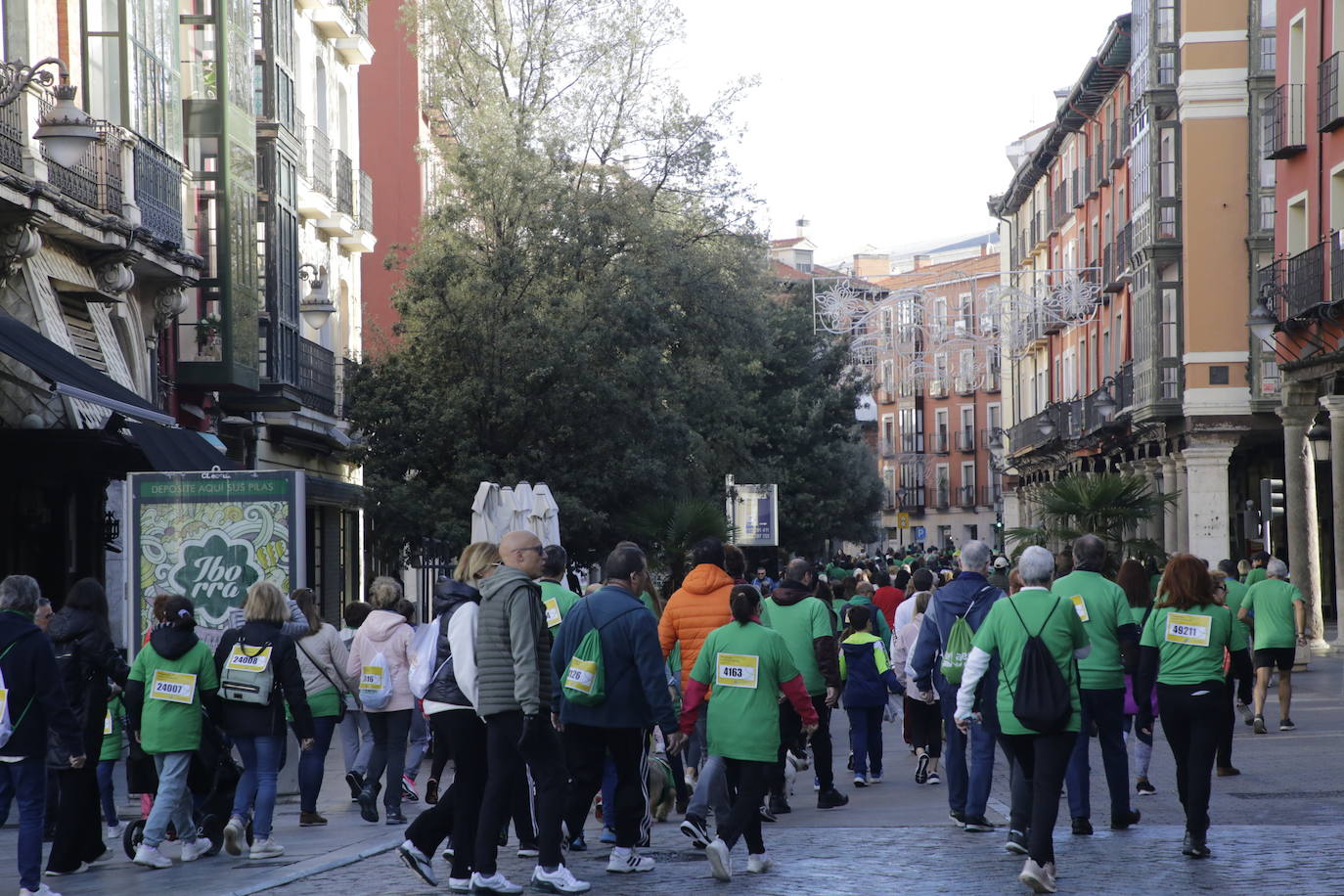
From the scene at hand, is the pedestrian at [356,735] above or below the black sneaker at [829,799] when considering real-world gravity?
above

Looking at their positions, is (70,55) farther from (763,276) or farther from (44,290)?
(763,276)

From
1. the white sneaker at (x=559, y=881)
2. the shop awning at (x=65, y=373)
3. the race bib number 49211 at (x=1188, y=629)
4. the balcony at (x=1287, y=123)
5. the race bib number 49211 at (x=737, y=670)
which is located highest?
the balcony at (x=1287, y=123)

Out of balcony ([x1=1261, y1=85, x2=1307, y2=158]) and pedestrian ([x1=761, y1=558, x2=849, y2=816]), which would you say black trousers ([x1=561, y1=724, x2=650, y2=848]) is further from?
balcony ([x1=1261, y1=85, x2=1307, y2=158])

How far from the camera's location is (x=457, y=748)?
948 cm

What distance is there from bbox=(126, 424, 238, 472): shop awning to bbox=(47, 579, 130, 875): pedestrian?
244 inches

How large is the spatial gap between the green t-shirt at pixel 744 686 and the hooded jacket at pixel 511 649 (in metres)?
1.28

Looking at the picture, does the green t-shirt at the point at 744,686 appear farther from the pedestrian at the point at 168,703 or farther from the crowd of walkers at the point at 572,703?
the pedestrian at the point at 168,703

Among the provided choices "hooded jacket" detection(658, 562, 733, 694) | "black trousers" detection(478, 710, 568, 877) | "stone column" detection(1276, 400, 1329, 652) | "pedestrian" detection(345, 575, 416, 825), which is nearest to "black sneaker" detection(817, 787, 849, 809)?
"hooded jacket" detection(658, 562, 733, 694)

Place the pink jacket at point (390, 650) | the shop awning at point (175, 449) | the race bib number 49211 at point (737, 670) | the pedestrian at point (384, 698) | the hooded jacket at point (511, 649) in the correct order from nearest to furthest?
the hooded jacket at point (511, 649), the race bib number 49211 at point (737, 670), the pedestrian at point (384, 698), the pink jacket at point (390, 650), the shop awning at point (175, 449)

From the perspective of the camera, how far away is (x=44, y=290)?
18.6 metres

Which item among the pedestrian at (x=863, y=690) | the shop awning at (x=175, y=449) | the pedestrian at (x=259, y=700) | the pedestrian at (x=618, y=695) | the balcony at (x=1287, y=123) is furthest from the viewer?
the balcony at (x=1287, y=123)

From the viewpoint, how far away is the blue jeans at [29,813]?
930 cm

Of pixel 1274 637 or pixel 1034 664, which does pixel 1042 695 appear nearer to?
pixel 1034 664

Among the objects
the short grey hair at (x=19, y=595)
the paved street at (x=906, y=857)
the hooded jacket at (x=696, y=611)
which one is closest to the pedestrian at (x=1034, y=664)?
the paved street at (x=906, y=857)
